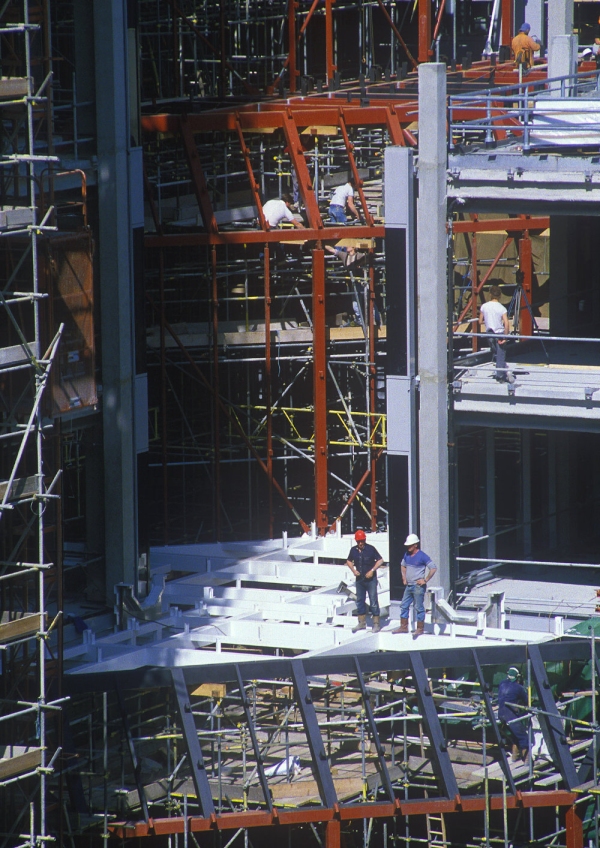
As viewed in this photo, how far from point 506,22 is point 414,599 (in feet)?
73.8

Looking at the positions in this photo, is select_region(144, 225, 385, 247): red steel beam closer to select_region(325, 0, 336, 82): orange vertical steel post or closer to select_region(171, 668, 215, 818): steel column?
select_region(325, 0, 336, 82): orange vertical steel post

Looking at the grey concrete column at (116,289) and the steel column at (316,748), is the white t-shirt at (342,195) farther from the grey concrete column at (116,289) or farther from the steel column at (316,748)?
the steel column at (316,748)

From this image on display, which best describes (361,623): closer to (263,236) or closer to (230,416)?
(230,416)

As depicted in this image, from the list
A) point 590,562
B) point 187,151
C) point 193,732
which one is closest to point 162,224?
point 187,151

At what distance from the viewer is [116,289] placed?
3086cm

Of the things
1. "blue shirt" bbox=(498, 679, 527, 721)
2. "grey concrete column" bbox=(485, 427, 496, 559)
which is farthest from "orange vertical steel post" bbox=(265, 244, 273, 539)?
"blue shirt" bbox=(498, 679, 527, 721)

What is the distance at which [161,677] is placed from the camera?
25.7 m

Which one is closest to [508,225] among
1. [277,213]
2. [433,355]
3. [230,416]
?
[277,213]

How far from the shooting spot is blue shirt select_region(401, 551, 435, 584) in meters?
28.4

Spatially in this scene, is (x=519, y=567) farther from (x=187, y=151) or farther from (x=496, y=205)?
(x=187, y=151)

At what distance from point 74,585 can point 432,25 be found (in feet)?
71.6

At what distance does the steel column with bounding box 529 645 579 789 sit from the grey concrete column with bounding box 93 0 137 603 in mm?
8281

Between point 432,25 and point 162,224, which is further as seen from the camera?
point 432,25

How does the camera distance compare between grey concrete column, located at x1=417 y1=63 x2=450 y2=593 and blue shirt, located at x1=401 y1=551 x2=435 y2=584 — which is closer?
blue shirt, located at x1=401 y1=551 x2=435 y2=584
